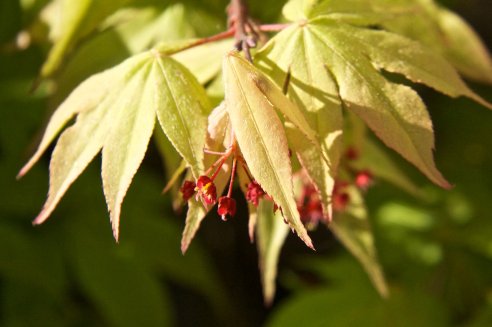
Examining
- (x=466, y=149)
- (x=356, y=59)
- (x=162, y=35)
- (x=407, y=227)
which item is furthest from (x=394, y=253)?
(x=356, y=59)

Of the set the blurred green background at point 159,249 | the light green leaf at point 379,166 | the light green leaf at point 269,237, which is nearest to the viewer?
the light green leaf at point 269,237

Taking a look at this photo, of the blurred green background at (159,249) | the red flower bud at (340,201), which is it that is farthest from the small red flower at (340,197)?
the blurred green background at (159,249)

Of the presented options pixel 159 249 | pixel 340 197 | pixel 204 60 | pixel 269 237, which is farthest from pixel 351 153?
pixel 159 249

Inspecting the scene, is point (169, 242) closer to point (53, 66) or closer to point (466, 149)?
point (53, 66)

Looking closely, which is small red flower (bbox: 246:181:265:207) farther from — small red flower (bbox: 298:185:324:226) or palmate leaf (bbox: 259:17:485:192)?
small red flower (bbox: 298:185:324:226)

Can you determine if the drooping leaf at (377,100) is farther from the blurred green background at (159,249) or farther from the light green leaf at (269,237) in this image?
the blurred green background at (159,249)

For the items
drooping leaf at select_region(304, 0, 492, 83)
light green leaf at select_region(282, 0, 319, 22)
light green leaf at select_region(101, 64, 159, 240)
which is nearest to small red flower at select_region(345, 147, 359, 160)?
drooping leaf at select_region(304, 0, 492, 83)
